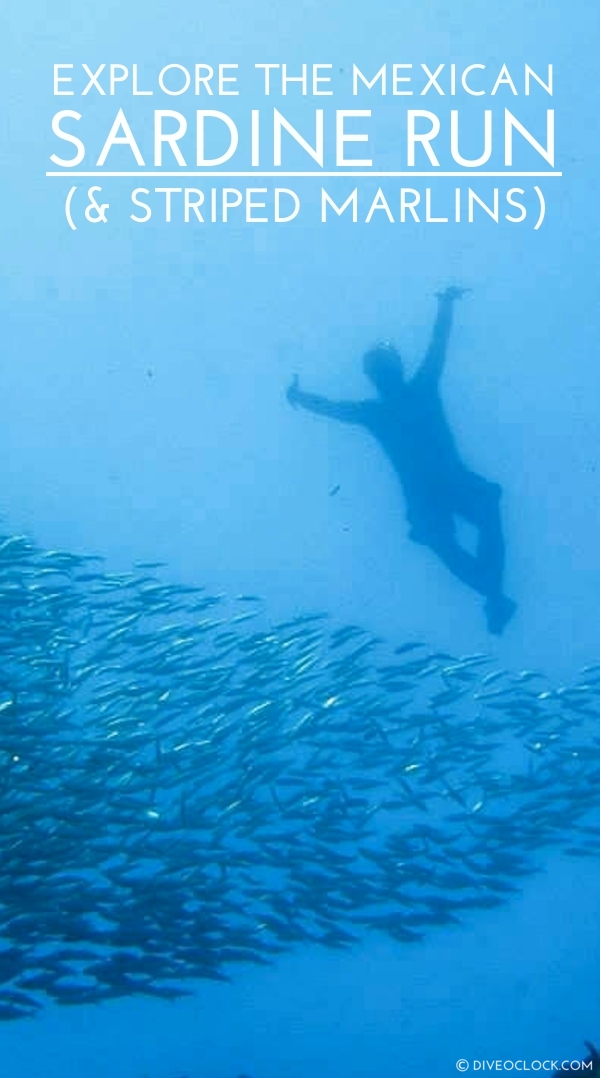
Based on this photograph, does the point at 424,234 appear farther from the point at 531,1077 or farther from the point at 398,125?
the point at 531,1077

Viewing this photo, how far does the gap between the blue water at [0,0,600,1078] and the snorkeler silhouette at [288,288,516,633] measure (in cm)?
3

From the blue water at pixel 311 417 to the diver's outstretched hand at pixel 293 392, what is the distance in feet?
0.09

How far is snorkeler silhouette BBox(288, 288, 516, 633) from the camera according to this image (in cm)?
249

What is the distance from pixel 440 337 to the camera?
8.10 ft

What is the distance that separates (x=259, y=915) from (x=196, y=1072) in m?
0.39

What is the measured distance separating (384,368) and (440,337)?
146mm

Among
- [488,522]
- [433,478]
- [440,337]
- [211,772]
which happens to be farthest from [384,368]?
[211,772]

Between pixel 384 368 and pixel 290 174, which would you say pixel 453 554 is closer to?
pixel 384 368

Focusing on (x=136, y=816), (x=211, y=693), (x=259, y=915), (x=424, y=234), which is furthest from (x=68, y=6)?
(x=259, y=915)

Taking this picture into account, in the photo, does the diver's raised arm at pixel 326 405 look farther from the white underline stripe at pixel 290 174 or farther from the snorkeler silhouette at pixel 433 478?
the white underline stripe at pixel 290 174

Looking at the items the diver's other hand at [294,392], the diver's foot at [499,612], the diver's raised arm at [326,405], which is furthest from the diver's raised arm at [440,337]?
the diver's foot at [499,612]

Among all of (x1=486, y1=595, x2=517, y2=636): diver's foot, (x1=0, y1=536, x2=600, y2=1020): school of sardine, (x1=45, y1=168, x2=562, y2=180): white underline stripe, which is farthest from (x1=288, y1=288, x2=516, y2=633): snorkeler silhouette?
(x1=45, y1=168, x2=562, y2=180): white underline stripe

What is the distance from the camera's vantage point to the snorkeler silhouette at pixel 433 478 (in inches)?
98.2

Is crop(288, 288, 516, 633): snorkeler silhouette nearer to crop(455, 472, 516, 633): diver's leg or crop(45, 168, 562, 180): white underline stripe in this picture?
crop(455, 472, 516, 633): diver's leg
